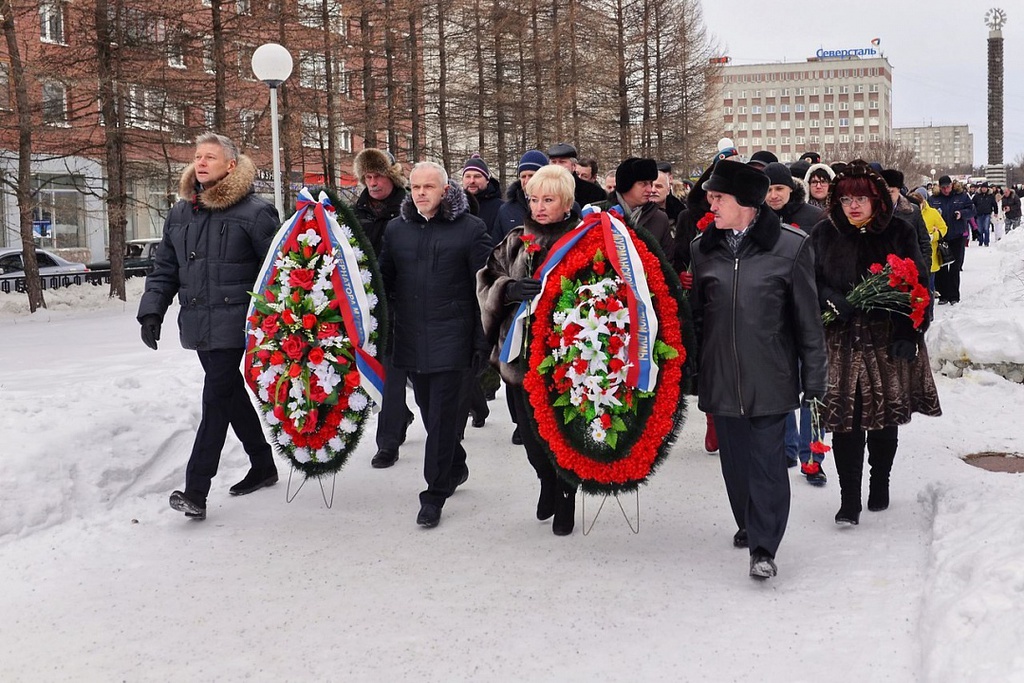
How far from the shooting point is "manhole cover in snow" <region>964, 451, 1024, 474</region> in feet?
22.8

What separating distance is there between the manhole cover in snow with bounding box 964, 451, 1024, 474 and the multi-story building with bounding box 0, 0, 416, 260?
15.4 m

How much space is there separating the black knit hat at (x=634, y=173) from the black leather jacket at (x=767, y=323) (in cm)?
187

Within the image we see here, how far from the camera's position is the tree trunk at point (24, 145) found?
54.6 feet

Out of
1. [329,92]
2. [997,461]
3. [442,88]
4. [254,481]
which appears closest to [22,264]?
[329,92]

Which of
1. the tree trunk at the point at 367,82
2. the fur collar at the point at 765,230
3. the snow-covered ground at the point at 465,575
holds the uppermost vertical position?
the tree trunk at the point at 367,82

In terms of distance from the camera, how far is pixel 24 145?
17.2 metres

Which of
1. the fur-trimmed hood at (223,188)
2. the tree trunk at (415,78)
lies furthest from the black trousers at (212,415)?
the tree trunk at (415,78)

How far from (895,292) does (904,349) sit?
1.08 feet

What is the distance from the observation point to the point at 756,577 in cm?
482

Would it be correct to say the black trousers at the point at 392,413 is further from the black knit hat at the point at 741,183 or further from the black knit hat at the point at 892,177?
the black knit hat at the point at 892,177

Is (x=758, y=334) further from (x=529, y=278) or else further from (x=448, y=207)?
(x=448, y=207)

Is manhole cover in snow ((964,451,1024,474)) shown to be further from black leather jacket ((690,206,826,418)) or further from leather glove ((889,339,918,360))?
black leather jacket ((690,206,826,418))

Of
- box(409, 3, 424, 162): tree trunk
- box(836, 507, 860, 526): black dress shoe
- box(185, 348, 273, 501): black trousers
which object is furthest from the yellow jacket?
box(409, 3, 424, 162): tree trunk

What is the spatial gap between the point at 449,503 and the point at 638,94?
34.9m
